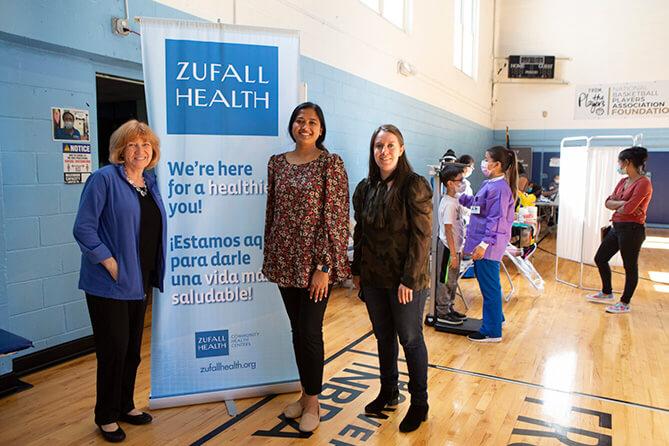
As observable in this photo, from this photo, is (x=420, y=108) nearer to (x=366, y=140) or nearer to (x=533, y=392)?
(x=366, y=140)

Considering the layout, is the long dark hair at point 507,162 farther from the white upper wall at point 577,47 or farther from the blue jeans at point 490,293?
the white upper wall at point 577,47

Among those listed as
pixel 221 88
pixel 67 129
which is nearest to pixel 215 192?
pixel 221 88

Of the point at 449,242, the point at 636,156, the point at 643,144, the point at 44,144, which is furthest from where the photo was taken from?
the point at 643,144

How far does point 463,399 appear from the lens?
290cm

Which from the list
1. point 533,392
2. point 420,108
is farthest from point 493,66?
point 533,392

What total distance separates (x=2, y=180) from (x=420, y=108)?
21.3 ft

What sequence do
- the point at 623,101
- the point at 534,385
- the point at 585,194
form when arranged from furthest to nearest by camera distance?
1. the point at 623,101
2. the point at 585,194
3. the point at 534,385

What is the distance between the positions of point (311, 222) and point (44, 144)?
1.98 meters

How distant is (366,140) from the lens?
21.0 feet

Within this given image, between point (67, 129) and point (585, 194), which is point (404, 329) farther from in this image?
point (585, 194)

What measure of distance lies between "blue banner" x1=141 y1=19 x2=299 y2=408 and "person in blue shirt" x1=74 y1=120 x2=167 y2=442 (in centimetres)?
17

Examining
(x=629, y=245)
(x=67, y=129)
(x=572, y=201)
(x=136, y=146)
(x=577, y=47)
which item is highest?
(x=577, y=47)

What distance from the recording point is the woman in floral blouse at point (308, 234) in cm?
236

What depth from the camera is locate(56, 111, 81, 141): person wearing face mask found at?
10.9 ft
